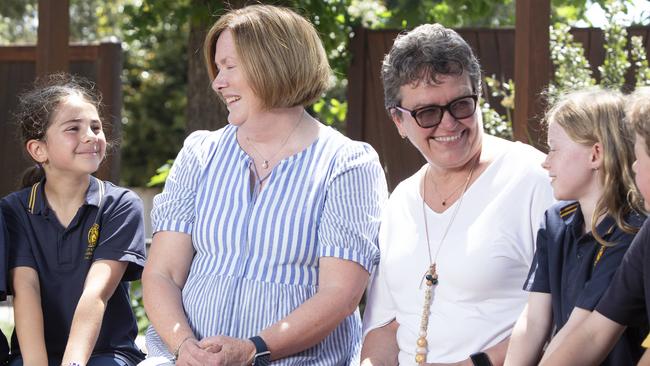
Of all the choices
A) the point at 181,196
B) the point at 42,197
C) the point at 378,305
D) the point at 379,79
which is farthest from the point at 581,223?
the point at 379,79

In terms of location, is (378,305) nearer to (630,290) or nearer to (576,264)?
(576,264)

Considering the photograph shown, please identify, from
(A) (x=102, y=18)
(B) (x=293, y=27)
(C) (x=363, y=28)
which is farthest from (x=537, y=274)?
(A) (x=102, y=18)

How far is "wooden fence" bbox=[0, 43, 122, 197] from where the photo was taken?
635 cm

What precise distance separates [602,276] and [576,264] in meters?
0.11

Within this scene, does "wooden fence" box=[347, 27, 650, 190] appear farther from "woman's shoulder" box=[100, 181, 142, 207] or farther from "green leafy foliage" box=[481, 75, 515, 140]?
"woman's shoulder" box=[100, 181, 142, 207]

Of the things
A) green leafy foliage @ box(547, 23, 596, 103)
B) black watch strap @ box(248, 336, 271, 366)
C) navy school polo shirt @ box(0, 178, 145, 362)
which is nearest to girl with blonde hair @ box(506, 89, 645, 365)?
black watch strap @ box(248, 336, 271, 366)

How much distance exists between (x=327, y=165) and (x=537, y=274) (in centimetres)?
75

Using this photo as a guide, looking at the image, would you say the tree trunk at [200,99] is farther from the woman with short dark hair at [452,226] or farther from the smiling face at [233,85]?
the woman with short dark hair at [452,226]

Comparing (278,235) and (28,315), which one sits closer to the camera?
(278,235)

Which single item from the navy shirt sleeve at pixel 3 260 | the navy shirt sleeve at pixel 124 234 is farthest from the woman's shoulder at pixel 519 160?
the navy shirt sleeve at pixel 3 260

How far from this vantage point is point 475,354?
2.91 meters

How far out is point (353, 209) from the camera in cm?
316

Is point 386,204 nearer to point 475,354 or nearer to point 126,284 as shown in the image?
point 475,354

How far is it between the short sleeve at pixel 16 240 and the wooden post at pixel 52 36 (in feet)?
6.26
